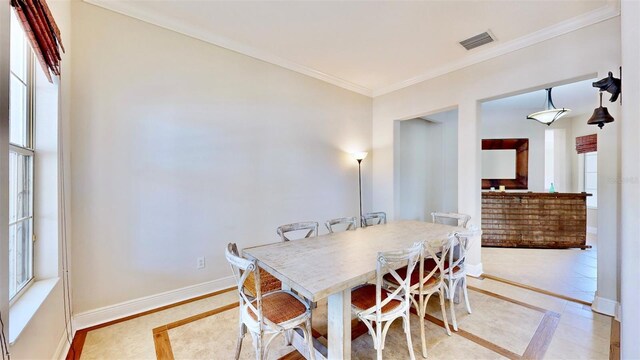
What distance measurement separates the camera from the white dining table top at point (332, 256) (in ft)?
4.81

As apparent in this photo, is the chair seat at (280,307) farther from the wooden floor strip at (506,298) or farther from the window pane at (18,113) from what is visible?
the wooden floor strip at (506,298)

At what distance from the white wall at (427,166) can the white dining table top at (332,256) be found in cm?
279

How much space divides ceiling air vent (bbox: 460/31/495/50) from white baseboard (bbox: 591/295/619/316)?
2.97m

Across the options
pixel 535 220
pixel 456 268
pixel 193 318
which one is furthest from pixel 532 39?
pixel 193 318

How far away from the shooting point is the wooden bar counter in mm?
4785

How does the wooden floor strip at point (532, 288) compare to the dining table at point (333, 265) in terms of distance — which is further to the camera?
the wooden floor strip at point (532, 288)

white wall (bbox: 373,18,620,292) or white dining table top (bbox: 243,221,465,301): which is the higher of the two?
white wall (bbox: 373,18,620,292)

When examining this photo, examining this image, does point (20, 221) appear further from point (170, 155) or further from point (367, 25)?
point (367, 25)

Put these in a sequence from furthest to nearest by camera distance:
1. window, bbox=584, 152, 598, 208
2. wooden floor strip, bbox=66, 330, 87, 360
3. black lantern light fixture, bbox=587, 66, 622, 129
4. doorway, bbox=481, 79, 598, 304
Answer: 1. window, bbox=584, 152, 598, 208
2. doorway, bbox=481, 79, 598, 304
3. black lantern light fixture, bbox=587, 66, 622, 129
4. wooden floor strip, bbox=66, 330, 87, 360

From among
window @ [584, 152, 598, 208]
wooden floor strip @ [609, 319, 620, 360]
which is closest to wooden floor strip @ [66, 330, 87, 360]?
wooden floor strip @ [609, 319, 620, 360]

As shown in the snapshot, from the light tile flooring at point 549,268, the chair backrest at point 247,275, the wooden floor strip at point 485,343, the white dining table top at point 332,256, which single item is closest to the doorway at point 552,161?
the light tile flooring at point 549,268

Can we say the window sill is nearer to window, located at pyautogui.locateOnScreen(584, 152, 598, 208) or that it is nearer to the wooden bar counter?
the wooden bar counter

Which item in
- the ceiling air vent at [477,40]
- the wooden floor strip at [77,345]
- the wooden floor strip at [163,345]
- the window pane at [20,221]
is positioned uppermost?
the ceiling air vent at [477,40]

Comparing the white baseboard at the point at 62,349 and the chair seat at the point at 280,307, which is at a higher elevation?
the chair seat at the point at 280,307
